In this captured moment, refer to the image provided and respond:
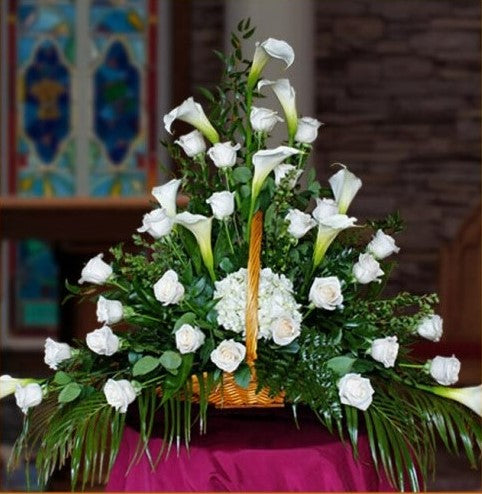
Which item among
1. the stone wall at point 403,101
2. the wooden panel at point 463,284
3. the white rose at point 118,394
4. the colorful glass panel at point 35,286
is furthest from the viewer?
the colorful glass panel at point 35,286

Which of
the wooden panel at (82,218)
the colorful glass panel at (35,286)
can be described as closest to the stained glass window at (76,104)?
the colorful glass panel at (35,286)

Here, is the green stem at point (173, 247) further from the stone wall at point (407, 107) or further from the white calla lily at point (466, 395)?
the stone wall at point (407, 107)

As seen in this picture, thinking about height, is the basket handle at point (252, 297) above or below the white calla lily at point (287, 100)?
below

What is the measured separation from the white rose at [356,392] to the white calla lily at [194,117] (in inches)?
21.6

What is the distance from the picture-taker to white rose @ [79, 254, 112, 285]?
2.17m

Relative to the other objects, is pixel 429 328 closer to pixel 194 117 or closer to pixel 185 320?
pixel 185 320

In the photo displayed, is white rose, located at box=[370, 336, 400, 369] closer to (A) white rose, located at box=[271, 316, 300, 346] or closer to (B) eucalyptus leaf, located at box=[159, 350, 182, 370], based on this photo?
(A) white rose, located at box=[271, 316, 300, 346]

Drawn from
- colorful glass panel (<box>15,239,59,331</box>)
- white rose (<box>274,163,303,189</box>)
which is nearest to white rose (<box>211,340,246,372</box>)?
white rose (<box>274,163,303,189</box>)

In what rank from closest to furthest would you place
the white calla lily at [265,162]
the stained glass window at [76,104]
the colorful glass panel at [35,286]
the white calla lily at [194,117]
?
the white calla lily at [265,162], the white calla lily at [194,117], the colorful glass panel at [35,286], the stained glass window at [76,104]

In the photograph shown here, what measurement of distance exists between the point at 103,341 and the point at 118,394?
119mm

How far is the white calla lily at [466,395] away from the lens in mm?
2102

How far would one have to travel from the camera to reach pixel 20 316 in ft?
26.2

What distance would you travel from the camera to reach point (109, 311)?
2.10 meters

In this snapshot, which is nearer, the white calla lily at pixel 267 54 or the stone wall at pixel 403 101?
the white calla lily at pixel 267 54
